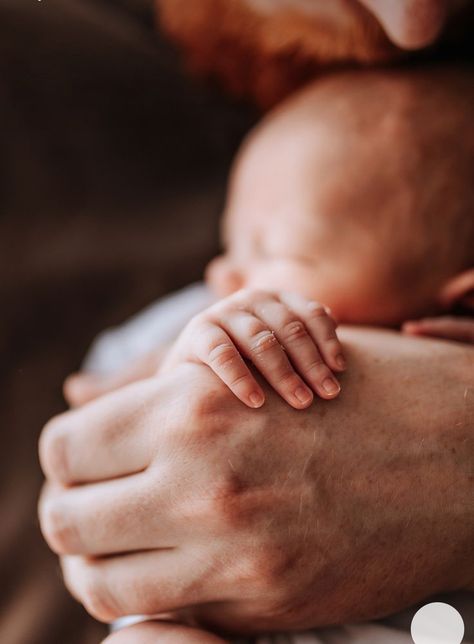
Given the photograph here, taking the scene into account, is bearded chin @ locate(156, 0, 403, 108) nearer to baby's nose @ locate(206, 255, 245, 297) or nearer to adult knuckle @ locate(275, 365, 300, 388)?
baby's nose @ locate(206, 255, 245, 297)

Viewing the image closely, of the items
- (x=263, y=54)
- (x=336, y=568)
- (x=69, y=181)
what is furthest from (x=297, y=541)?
(x=69, y=181)

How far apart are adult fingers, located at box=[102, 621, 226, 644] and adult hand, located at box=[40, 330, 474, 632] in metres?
0.02

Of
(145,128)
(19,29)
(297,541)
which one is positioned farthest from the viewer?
(145,128)

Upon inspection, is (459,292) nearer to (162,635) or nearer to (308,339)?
(308,339)

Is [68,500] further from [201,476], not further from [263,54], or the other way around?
[263,54]

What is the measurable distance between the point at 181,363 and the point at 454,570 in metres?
0.25

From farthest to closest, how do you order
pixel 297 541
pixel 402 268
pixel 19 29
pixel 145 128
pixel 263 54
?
pixel 145 128, pixel 19 29, pixel 263 54, pixel 402 268, pixel 297 541

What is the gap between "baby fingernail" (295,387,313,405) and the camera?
1.73ft

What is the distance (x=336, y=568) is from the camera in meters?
0.52

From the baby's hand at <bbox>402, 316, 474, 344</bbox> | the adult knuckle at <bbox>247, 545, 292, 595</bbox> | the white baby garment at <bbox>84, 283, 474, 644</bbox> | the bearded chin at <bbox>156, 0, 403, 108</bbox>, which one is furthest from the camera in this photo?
the white baby garment at <bbox>84, 283, 474, 644</bbox>

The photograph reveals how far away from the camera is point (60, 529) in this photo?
59 cm

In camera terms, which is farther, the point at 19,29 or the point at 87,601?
the point at 19,29

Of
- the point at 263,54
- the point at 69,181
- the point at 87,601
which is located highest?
the point at 263,54

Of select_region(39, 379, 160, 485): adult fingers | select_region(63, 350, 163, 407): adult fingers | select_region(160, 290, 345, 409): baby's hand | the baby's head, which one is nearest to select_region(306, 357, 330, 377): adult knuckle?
select_region(160, 290, 345, 409): baby's hand
